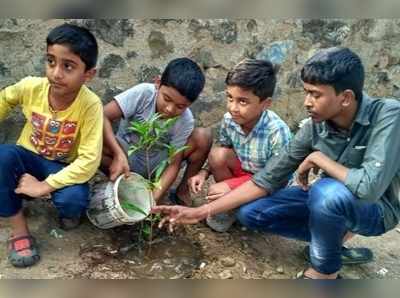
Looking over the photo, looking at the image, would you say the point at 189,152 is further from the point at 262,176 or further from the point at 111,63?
the point at 111,63

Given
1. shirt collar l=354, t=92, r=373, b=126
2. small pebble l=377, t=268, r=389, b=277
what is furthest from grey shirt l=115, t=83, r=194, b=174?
small pebble l=377, t=268, r=389, b=277

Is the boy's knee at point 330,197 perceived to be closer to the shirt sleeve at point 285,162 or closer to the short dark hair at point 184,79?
the shirt sleeve at point 285,162

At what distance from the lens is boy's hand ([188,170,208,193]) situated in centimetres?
264

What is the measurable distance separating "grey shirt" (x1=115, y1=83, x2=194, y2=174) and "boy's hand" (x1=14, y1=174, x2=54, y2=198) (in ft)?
1.60

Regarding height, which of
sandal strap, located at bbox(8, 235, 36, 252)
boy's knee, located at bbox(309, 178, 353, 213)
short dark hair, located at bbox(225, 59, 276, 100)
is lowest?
sandal strap, located at bbox(8, 235, 36, 252)

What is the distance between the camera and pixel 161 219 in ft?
8.31

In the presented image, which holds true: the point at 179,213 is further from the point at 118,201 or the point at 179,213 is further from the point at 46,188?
the point at 46,188

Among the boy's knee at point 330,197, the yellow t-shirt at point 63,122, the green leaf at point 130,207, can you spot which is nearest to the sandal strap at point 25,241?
the yellow t-shirt at point 63,122

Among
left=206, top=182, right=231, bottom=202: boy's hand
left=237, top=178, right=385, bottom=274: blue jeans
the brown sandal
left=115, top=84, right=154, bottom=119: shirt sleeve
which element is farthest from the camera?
left=115, top=84, right=154, bottom=119: shirt sleeve

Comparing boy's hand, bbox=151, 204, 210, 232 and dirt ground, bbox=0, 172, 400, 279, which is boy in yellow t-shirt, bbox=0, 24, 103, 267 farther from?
boy's hand, bbox=151, 204, 210, 232

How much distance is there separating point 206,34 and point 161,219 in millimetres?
1183

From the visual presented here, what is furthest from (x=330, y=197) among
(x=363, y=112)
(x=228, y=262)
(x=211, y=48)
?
(x=211, y=48)

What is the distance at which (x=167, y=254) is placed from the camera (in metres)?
2.62

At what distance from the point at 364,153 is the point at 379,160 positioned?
0.15 meters
